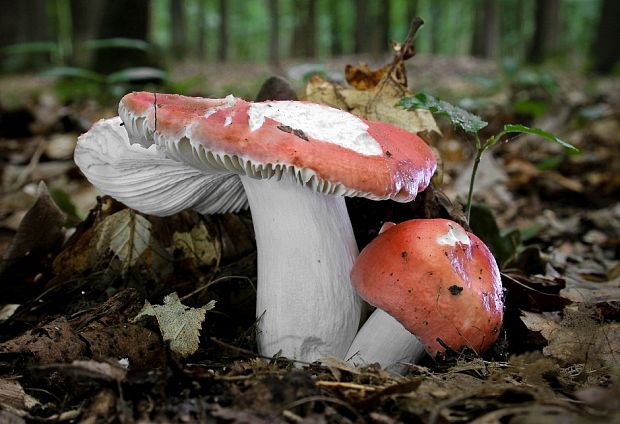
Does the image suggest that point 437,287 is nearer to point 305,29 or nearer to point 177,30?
point 177,30

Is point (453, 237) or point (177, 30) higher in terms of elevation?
point (177, 30)

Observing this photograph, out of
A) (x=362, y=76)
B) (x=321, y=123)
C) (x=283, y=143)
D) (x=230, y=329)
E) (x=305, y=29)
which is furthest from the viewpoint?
(x=305, y=29)

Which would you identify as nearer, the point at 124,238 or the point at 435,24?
the point at 124,238

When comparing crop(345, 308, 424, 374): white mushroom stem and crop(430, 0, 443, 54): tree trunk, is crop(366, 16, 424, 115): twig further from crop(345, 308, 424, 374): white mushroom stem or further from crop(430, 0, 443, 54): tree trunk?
crop(430, 0, 443, 54): tree trunk

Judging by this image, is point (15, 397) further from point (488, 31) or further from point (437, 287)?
point (488, 31)

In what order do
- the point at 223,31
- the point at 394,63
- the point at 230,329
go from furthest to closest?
the point at 223,31 < the point at 394,63 < the point at 230,329

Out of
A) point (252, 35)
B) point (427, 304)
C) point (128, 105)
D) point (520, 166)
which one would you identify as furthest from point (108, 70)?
point (252, 35)

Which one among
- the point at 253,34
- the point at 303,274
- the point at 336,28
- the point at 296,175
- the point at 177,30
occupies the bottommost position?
the point at 303,274

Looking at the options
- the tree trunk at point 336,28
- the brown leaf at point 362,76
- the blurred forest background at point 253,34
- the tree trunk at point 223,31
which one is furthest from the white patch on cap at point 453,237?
the tree trunk at point 336,28

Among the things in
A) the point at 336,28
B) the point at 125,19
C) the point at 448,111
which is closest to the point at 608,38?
the point at 125,19
